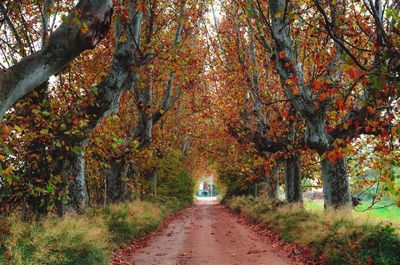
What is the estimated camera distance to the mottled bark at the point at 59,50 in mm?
5020

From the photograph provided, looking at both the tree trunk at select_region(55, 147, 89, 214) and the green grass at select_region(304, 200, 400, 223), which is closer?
the green grass at select_region(304, 200, 400, 223)

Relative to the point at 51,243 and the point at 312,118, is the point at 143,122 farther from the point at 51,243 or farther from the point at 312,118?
the point at 51,243

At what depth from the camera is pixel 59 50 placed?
531 centimetres

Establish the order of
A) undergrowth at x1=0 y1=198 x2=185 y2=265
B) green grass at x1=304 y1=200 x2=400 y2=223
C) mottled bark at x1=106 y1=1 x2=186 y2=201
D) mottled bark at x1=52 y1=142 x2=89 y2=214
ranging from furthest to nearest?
1. mottled bark at x1=106 y1=1 x2=186 y2=201
2. mottled bark at x1=52 y1=142 x2=89 y2=214
3. green grass at x1=304 y1=200 x2=400 y2=223
4. undergrowth at x1=0 y1=198 x2=185 y2=265

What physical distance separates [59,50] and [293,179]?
53.2ft

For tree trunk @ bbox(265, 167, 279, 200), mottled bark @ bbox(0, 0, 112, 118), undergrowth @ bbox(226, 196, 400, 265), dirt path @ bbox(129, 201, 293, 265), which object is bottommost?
dirt path @ bbox(129, 201, 293, 265)

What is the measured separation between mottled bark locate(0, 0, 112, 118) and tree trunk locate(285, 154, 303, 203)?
15.2 metres

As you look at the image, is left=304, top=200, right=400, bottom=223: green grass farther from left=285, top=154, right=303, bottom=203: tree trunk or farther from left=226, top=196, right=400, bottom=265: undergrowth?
left=285, top=154, right=303, bottom=203: tree trunk

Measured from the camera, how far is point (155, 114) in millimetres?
19219

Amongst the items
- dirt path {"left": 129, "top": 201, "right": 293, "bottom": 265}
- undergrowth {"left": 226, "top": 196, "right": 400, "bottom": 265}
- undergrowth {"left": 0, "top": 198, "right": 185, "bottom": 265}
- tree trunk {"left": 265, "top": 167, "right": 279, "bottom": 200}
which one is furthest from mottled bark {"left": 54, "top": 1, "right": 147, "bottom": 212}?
tree trunk {"left": 265, "top": 167, "right": 279, "bottom": 200}

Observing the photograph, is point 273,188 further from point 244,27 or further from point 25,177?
point 25,177

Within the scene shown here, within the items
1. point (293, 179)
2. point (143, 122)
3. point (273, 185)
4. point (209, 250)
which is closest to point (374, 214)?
point (293, 179)

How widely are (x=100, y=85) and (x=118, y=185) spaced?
33.1ft

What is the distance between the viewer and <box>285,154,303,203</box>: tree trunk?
63.8 ft
